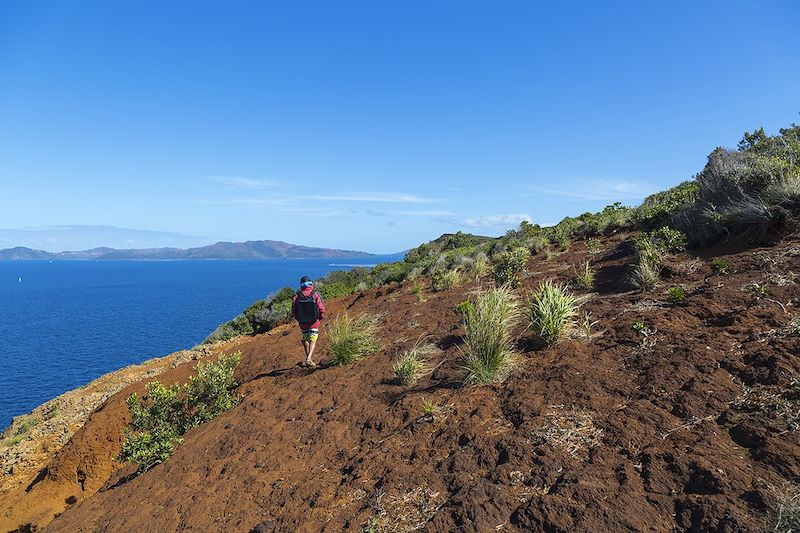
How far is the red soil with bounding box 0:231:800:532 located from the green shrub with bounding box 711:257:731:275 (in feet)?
0.37

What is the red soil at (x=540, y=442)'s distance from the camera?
3154 millimetres

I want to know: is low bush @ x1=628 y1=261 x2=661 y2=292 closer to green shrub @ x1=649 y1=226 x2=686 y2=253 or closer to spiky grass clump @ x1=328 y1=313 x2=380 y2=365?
green shrub @ x1=649 y1=226 x2=686 y2=253

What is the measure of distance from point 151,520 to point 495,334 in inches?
181

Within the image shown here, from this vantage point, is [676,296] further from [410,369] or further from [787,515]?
[787,515]

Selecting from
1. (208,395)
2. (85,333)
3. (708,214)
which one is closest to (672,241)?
(708,214)

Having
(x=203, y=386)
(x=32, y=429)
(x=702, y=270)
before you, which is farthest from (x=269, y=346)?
(x=702, y=270)

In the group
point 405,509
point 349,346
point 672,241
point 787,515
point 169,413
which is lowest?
point 169,413

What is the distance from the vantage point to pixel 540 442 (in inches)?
158

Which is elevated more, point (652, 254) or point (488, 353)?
point (652, 254)

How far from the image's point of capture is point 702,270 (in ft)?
25.5

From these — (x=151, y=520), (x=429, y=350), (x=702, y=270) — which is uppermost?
(x=702, y=270)

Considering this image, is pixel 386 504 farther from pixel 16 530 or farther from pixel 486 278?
pixel 486 278

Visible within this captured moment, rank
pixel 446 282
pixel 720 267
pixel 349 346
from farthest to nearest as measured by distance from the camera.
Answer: pixel 446 282 → pixel 349 346 → pixel 720 267

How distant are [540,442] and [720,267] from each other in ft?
17.9
